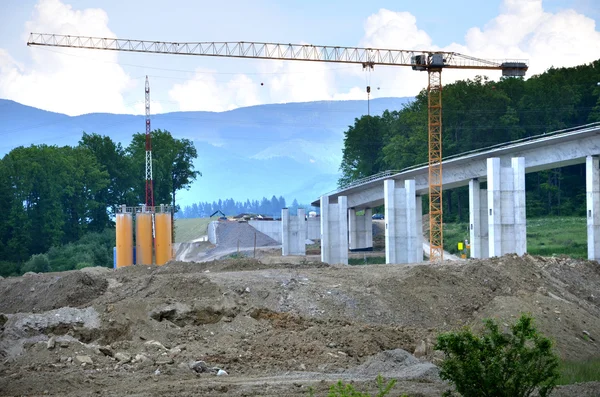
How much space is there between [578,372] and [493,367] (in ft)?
27.3

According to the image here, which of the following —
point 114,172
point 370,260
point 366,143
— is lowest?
point 370,260

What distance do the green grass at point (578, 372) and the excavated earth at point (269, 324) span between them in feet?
3.60

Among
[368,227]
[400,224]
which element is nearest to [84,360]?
[400,224]

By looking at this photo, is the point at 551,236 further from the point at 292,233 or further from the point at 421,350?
the point at 421,350

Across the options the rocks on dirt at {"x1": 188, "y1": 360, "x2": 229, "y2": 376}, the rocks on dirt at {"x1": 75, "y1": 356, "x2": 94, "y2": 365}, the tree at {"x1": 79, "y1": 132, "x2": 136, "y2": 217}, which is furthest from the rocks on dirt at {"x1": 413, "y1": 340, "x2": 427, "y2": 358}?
the tree at {"x1": 79, "y1": 132, "x2": 136, "y2": 217}

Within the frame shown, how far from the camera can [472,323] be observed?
30.2 metres

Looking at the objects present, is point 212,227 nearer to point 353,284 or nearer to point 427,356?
point 353,284

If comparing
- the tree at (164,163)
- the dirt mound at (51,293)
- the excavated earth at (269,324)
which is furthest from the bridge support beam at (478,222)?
the tree at (164,163)

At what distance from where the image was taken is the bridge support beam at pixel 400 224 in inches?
2702

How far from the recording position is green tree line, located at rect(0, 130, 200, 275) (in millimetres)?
87562

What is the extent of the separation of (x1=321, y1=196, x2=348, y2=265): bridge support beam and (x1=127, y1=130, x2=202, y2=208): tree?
109 feet

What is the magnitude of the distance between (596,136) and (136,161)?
6408cm

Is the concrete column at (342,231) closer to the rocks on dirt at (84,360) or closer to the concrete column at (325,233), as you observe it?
the concrete column at (325,233)

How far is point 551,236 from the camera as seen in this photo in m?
75.3
